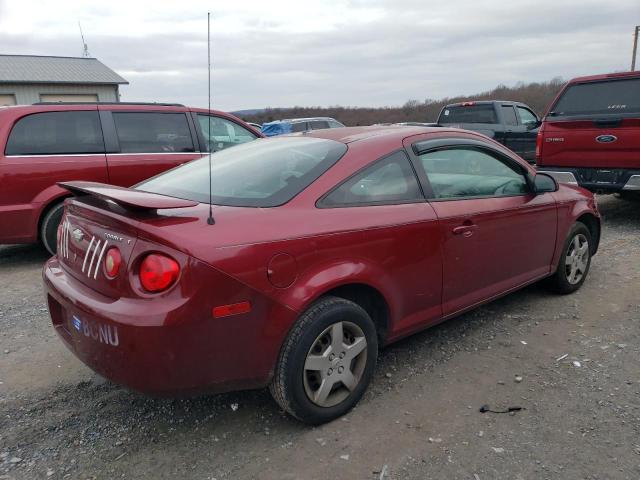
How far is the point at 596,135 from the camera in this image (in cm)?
688

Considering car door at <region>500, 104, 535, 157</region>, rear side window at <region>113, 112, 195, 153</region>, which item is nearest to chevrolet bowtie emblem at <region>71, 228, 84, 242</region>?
rear side window at <region>113, 112, 195, 153</region>

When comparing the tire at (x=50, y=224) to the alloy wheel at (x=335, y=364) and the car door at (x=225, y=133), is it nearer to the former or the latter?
the car door at (x=225, y=133)

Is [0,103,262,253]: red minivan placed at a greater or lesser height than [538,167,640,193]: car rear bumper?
greater

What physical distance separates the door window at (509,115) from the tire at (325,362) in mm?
10802

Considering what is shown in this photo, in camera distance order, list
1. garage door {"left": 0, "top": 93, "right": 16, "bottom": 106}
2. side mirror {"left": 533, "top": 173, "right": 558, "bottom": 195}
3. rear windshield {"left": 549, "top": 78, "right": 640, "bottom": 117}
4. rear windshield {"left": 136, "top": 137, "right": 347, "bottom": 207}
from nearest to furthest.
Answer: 1. rear windshield {"left": 136, "top": 137, "right": 347, "bottom": 207}
2. side mirror {"left": 533, "top": 173, "right": 558, "bottom": 195}
3. rear windshield {"left": 549, "top": 78, "right": 640, "bottom": 117}
4. garage door {"left": 0, "top": 93, "right": 16, "bottom": 106}

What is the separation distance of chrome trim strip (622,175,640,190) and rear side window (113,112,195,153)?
5516mm

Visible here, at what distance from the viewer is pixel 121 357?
2275mm

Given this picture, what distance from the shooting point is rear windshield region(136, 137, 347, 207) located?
2.76m

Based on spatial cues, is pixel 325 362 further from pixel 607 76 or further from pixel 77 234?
pixel 607 76

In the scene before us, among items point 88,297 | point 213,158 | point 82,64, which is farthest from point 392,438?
point 82,64

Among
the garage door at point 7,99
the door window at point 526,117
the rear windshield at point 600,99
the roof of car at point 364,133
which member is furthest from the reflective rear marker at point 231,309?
the garage door at point 7,99

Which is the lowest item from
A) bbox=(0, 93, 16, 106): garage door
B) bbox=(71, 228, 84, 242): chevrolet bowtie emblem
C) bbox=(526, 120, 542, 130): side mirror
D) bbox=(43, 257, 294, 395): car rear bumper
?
bbox=(43, 257, 294, 395): car rear bumper

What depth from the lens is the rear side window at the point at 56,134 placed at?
5.63 meters

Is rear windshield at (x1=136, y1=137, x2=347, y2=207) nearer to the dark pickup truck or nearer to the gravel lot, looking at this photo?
the gravel lot
